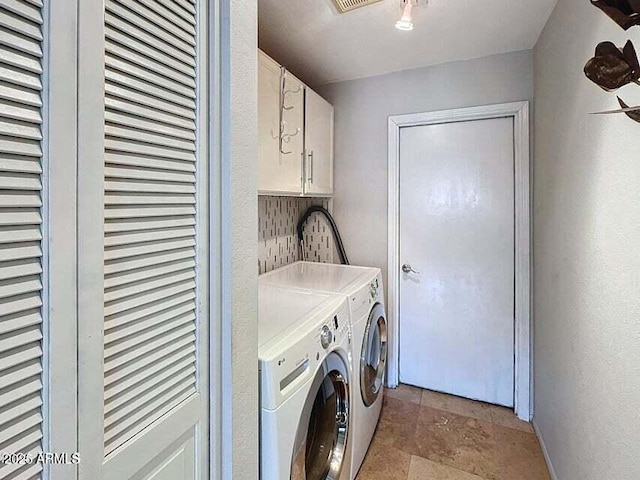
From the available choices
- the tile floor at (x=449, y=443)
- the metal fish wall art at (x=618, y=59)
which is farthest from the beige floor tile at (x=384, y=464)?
the metal fish wall art at (x=618, y=59)

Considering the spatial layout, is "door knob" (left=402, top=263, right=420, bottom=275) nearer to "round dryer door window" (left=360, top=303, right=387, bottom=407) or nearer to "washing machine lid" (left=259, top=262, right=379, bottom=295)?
"washing machine lid" (left=259, top=262, right=379, bottom=295)

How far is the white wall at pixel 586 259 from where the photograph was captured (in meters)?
1.00

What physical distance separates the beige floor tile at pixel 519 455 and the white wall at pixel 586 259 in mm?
116

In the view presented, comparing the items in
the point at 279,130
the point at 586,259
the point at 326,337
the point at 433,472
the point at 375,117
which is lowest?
the point at 433,472

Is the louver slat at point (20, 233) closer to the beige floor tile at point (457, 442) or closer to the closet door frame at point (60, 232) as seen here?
the closet door frame at point (60, 232)

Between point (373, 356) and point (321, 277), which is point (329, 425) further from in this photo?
point (321, 277)

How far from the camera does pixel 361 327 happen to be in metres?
1.72

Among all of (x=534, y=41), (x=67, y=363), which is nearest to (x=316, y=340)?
(x=67, y=363)

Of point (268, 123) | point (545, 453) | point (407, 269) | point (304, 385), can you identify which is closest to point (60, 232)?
point (304, 385)

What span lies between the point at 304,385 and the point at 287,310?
387 millimetres

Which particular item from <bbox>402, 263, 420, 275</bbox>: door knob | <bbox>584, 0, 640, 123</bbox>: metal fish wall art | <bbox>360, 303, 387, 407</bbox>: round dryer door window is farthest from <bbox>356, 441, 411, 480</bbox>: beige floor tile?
<bbox>584, 0, 640, 123</bbox>: metal fish wall art

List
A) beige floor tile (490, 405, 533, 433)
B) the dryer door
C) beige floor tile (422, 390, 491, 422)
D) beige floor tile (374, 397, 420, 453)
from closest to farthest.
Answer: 1. the dryer door
2. beige floor tile (374, 397, 420, 453)
3. beige floor tile (490, 405, 533, 433)
4. beige floor tile (422, 390, 491, 422)

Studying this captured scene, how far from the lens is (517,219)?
2250 mm

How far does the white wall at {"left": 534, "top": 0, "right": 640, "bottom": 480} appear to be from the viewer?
1.00 m
